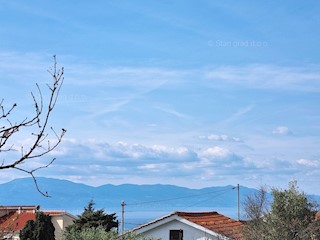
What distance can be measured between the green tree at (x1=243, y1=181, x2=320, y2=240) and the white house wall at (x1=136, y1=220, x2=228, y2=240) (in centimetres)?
673

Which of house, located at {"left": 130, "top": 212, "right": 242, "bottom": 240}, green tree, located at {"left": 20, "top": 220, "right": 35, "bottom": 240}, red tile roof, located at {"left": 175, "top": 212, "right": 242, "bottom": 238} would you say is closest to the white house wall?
house, located at {"left": 130, "top": 212, "right": 242, "bottom": 240}

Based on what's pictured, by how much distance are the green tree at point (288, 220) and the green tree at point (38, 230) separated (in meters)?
19.7

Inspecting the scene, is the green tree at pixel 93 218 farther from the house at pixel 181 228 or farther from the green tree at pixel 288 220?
the green tree at pixel 288 220

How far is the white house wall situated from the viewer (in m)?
32.7

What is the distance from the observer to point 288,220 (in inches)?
979

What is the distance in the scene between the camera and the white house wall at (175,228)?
107ft

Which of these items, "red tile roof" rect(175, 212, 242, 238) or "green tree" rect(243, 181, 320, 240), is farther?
"red tile roof" rect(175, 212, 242, 238)

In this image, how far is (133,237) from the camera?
24172mm

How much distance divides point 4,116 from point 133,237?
20759 millimetres

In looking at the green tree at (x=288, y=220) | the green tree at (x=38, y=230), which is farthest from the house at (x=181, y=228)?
the green tree at (x=38, y=230)

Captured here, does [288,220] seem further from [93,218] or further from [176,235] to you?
[93,218]

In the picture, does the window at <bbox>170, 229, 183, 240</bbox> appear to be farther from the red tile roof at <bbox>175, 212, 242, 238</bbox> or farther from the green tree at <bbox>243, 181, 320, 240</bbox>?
the green tree at <bbox>243, 181, 320, 240</bbox>

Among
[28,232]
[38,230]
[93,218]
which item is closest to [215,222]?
[93,218]

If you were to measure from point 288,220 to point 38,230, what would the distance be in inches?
858
